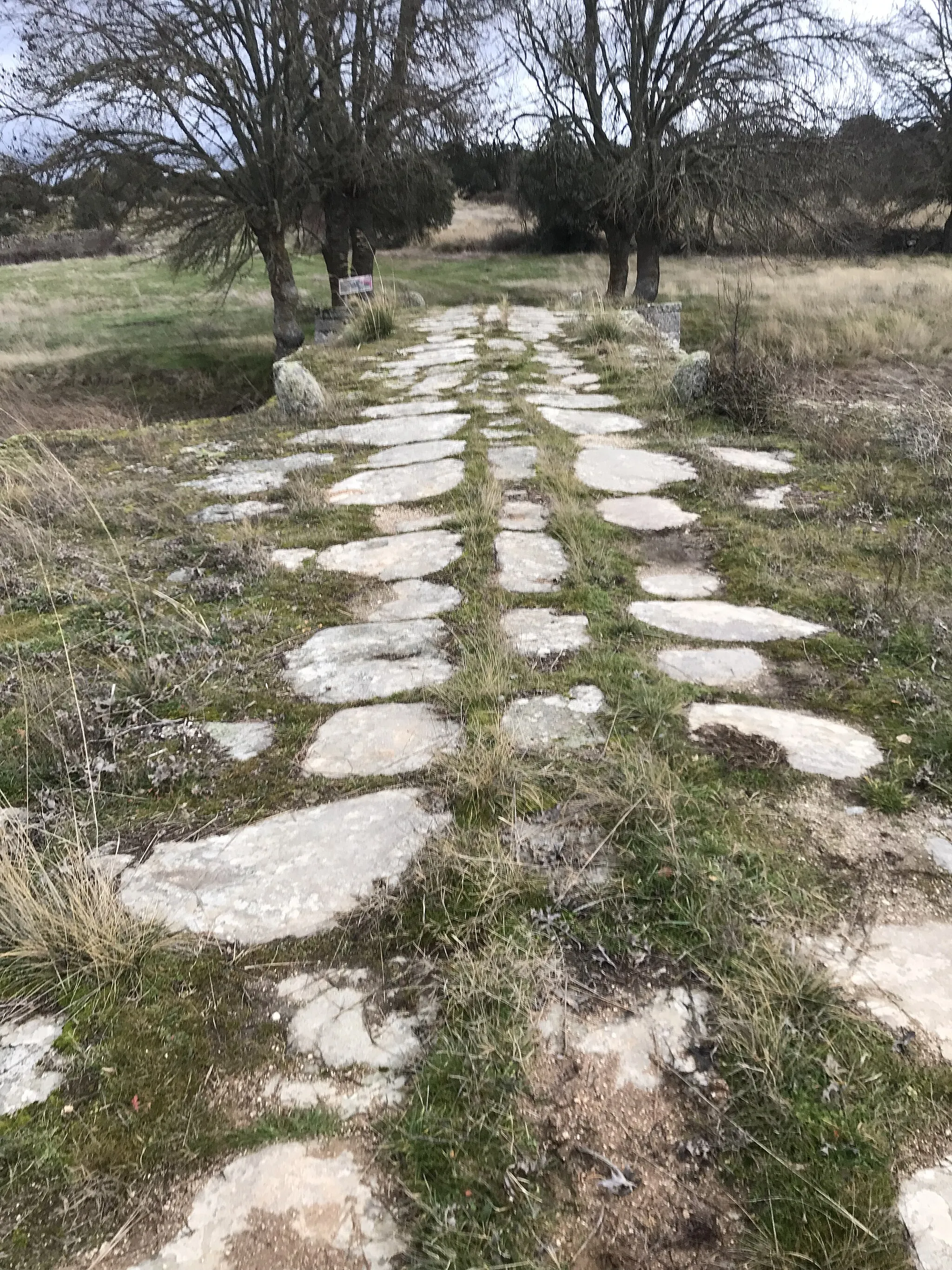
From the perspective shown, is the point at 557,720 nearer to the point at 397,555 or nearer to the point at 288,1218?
the point at 288,1218

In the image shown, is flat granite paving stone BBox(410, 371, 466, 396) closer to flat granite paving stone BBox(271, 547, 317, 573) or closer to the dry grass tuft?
flat granite paving stone BBox(271, 547, 317, 573)

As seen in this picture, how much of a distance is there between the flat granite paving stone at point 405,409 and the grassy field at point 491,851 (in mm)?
1494

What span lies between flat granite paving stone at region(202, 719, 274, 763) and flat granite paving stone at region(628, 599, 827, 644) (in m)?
1.25

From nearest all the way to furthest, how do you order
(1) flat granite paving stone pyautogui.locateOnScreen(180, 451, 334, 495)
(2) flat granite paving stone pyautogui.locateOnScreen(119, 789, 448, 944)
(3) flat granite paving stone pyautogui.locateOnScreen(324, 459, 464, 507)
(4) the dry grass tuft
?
(4) the dry grass tuft
(2) flat granite paving stone pyautogui.locateOnScreen(119, 789, 448, 944)
(3) flat granite paving stone pyautogui.locateOnScreen(324, 459, 464, 507)
(1) flat granite paving stone pyautogui.locateOnScreen(180, 451, 334, 495)

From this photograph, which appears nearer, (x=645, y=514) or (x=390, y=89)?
(x=645, y=514)

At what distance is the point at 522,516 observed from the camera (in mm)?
3455

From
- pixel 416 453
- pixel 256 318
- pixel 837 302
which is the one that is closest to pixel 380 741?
pixel 416 453

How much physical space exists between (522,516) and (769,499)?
1.22m

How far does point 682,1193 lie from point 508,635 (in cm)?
161

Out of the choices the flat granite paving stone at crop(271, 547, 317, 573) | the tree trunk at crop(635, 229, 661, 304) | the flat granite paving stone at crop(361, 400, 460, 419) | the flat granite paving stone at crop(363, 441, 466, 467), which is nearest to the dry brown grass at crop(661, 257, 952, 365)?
the tree trunk at crop(635, 229, 661, 304)

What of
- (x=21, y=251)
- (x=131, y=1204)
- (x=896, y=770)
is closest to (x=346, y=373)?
(x=896, y=770)

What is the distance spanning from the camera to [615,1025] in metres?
1.21

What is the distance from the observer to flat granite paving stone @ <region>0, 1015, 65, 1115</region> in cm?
113

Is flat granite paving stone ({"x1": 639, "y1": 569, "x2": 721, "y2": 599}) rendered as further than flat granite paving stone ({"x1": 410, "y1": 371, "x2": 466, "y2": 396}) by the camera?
No
